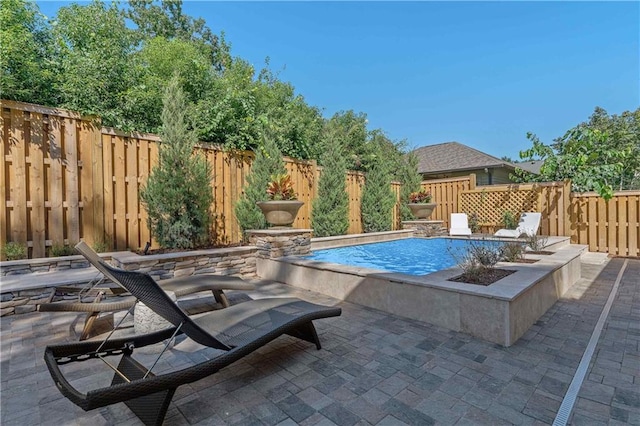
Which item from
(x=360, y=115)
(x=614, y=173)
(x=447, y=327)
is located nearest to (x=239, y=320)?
(x=447, y=327)

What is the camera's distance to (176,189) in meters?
5.97

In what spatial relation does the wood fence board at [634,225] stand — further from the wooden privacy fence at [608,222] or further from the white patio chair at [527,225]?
the white patio chair at [527,225]

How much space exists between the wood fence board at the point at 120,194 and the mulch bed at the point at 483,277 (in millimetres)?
6024

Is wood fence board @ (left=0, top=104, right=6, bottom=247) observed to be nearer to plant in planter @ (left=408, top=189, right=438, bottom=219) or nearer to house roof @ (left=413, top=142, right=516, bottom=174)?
plant in planter @ (left=408, top=189, right=438, bottom=219)

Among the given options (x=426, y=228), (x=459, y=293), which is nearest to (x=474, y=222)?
(x=426, y=228)

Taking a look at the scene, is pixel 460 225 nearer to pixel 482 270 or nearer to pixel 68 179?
pixel 482 270

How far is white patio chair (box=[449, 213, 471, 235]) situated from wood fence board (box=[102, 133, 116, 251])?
32.4ft

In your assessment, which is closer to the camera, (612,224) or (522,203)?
(612,224)

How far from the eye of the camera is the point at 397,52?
14289 mm

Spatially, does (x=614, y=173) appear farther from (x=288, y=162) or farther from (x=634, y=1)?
(x=288, y=162)

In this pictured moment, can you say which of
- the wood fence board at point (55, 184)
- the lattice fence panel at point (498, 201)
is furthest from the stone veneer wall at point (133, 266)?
the lattice fence panel at point (498, 201)

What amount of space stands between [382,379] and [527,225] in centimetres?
947

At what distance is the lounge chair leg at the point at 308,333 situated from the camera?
9.92ft

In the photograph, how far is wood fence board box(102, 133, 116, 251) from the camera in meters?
6.08
